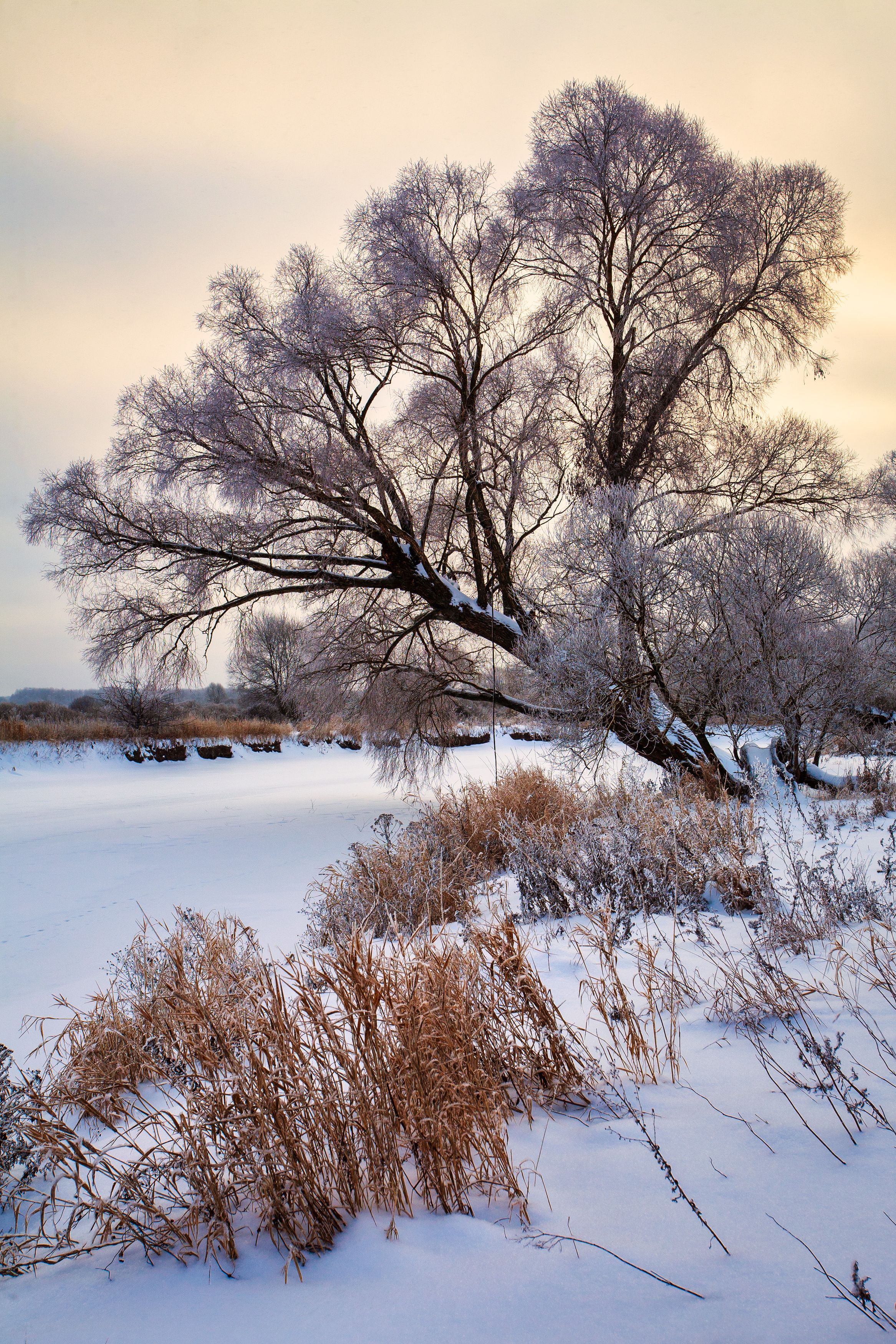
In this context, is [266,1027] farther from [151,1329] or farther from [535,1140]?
[535,1140]

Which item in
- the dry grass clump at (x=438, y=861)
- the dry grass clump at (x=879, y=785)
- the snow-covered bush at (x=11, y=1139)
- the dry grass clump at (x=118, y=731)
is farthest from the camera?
the dry grass clump at (x=118, y=731)

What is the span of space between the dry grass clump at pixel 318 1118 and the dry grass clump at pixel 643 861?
5.12ft

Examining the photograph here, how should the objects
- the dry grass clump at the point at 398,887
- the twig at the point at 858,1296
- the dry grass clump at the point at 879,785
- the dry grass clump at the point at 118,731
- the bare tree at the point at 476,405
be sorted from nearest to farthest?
the twig at the point at 858,1296 → the dry grass clump at the point at 398,887 → the dry grass clump at the point at 879,785 → the bare tree at the point at 476,405 → the dry grass clump at the point at 118,731

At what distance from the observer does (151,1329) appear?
1.55m

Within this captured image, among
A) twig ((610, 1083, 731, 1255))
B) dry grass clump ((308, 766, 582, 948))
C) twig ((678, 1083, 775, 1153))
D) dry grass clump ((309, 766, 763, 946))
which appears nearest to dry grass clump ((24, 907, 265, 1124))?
dry grass clump ((309, 766, 763, 946))

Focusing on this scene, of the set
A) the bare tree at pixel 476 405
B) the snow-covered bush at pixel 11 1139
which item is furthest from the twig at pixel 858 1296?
the bare tree at pixel 476 405

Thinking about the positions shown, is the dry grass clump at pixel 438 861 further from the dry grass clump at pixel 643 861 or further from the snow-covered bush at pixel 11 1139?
the snow-covered bush at pixel 11 1139

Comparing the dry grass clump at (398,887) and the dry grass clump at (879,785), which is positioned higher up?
the dry grass clump at (879,785)

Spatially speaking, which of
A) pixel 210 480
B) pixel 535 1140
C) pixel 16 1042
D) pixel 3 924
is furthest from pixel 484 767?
pixel 535 1140

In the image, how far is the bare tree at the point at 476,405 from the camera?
35.5 feet

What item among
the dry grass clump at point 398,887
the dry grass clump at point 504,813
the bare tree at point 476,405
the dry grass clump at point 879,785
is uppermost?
the bare tree at point 476,405

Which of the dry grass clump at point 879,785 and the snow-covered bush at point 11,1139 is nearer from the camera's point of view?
the snow-covered bush at point 11,1139

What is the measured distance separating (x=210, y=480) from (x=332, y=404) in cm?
232

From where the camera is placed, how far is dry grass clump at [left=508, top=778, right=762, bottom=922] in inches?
178
